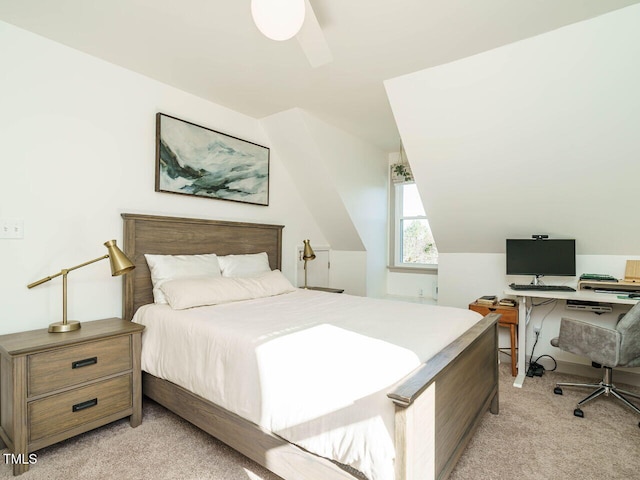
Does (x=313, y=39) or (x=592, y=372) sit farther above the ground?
(x=313, y=39)

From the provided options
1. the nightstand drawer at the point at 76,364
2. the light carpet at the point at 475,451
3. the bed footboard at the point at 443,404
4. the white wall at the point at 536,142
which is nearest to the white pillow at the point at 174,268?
the nightstand drawer at the point at 76,364

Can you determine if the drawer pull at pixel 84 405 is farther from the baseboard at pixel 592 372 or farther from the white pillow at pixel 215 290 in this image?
the baseboard at pixel 592 372

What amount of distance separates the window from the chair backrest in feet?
7.61

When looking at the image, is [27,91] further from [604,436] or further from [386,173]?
[604,436]

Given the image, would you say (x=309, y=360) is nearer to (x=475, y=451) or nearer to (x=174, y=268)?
(x=475, y=451)

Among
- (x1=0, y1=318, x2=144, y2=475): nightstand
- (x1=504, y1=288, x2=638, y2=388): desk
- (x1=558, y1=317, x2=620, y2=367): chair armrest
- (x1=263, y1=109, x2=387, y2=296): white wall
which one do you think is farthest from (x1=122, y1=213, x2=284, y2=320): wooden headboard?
(x1=558, y1=317, x2=620, y2=367): chair armrest

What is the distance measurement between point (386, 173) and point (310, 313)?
304cm

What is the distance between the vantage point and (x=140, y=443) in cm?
196

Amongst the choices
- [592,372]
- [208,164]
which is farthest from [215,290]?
[592,372]

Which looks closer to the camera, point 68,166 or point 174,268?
point 68,166

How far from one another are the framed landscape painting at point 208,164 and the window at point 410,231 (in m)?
2.00

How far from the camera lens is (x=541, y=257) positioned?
315 centimetres

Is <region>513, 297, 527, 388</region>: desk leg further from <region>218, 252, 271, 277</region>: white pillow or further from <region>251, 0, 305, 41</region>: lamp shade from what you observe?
<region>251, 0, 305, 41</region>: lamp shade

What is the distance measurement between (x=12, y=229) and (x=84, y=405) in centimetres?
114
